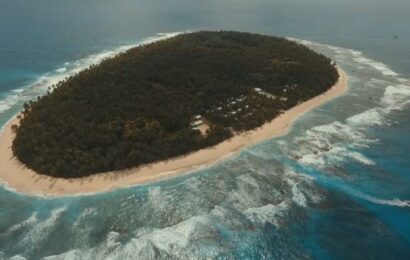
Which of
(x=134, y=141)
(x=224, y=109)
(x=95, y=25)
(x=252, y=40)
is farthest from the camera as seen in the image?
(x=95, y=25)

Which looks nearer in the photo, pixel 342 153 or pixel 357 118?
pixel 342 153

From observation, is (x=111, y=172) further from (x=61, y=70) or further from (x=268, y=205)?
(x=61, y=70)

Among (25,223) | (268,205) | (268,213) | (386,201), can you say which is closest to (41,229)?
(25,223)

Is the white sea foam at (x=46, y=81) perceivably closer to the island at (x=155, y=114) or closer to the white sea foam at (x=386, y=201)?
the island at (x=155, y=114)

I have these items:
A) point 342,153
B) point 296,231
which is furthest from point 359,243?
point 342,153

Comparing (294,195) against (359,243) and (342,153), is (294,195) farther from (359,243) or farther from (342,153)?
(342,153)

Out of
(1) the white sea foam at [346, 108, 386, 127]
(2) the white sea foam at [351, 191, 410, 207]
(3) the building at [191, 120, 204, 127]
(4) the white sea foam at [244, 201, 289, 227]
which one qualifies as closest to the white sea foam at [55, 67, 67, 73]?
(3) the building at [191, 120, 204, 127]
